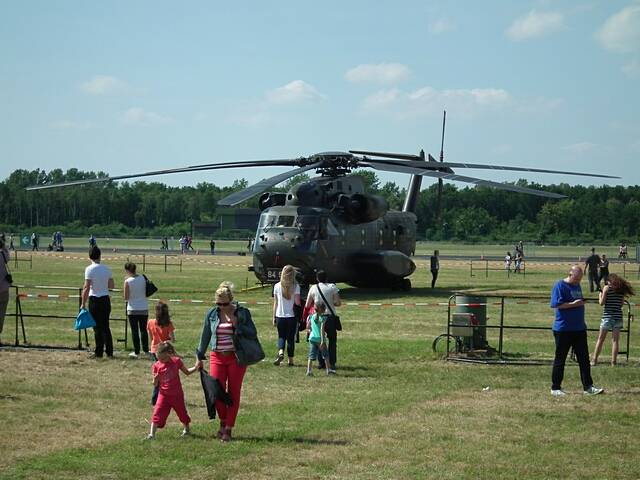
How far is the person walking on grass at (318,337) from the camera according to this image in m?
15.5

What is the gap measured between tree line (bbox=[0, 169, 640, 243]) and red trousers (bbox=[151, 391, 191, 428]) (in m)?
93.7

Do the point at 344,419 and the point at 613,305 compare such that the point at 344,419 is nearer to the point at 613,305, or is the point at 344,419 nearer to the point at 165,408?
the point at 165,408

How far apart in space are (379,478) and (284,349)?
7202 millimetres

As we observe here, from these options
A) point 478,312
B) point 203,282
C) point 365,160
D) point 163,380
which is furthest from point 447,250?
point 163,380

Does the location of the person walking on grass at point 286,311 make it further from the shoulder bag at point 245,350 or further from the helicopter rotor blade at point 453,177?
the helicopter rotor blade at point 453,177

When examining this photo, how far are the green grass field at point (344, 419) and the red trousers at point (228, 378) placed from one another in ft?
0.99

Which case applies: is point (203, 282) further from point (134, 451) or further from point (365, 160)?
point (134, 451)

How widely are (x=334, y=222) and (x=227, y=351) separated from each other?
20565mm

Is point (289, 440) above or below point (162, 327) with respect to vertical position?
below

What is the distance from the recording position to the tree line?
4798 inches

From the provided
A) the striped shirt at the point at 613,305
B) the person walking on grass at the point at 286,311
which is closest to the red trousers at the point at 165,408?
the person walking on grass at the point at 286,311

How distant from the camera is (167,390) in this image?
35.7 feet

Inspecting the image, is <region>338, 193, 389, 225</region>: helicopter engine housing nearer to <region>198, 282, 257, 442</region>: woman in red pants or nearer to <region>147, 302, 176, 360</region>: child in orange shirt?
<region>147, 302, 176, 360</region>: child in orange shirt

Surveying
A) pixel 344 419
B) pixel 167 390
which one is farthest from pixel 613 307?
pixel 167 390
